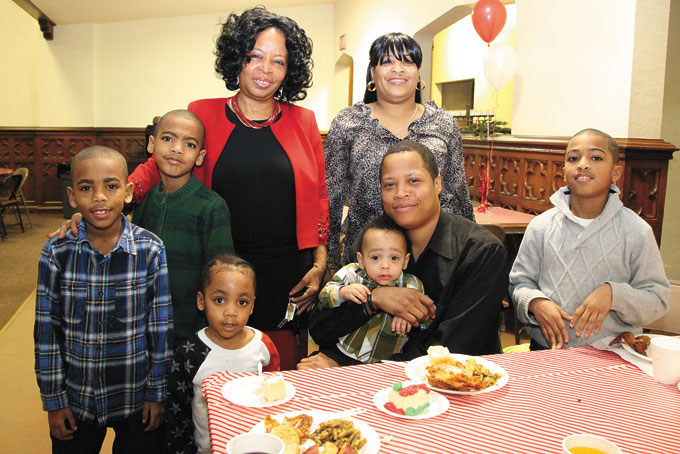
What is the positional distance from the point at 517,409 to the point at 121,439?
1448 mm

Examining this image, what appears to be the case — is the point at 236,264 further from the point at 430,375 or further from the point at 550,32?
the point at 550,32


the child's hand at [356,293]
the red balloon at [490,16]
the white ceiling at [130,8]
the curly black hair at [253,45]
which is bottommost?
the child's hand at [356,293]

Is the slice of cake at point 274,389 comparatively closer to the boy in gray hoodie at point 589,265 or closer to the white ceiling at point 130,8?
the boy in gray hoodie at point 589,265

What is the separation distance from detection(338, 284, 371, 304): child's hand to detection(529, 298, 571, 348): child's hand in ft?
2.03

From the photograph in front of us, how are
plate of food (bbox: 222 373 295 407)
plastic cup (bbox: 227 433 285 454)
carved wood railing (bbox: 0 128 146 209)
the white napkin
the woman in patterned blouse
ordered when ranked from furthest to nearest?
carved wood railing (bbox: 0 128 146 209) → the woman in patterned blouse → the white napkin → plate of food (bbox: 222 373 295 407) → plastic cup (bbox: 227 433 285 454)

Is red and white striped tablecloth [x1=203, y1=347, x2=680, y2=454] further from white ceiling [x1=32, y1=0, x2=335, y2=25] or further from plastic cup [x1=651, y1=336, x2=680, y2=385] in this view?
white ceiling [x1=32, y1=0, x2=335, y2=25]

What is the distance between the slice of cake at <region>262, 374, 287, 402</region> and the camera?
138 cm

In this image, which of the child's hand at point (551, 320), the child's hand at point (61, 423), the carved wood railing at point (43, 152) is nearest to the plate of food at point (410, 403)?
the child's hand at point (551, 320)

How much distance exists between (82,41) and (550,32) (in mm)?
10239

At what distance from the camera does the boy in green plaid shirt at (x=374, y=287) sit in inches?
79.5

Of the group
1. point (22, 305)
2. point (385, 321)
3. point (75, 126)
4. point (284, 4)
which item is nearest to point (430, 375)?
point (385, 321)

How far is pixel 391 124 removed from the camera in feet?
9.04

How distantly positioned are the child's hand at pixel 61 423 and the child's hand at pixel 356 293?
3.37 ft

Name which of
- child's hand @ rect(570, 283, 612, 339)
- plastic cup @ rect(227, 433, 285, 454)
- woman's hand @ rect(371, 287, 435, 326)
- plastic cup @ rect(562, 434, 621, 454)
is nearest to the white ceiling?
woman's hand @ rect(371, 287, 435, 326)
